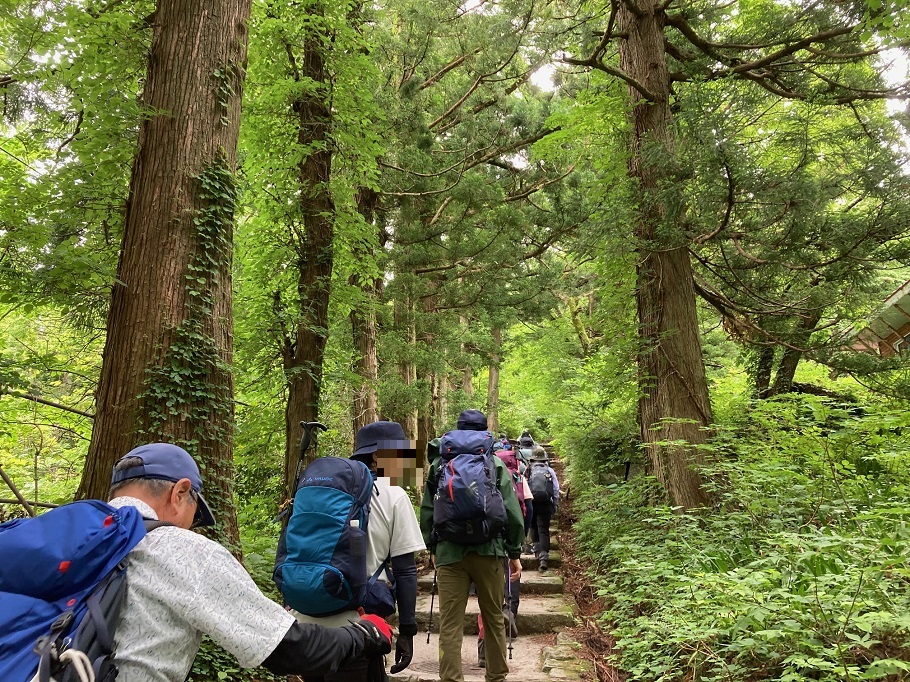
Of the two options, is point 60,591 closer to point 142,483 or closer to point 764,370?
point 142,483

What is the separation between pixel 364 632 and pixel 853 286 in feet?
22.3

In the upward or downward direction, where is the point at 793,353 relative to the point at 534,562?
upward

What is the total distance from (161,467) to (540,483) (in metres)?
7.88

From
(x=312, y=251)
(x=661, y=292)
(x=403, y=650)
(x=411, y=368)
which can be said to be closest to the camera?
(x=403, y=650)

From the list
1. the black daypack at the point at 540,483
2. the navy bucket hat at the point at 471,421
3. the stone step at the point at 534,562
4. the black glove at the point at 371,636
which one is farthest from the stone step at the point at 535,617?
the black glove at the point at 371,636

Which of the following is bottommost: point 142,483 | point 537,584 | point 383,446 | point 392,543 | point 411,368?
point 537,584

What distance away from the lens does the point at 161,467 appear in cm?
191

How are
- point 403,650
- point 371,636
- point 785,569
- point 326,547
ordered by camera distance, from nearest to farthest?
point 371,636
point 326,547
point 403,650
point 785,569

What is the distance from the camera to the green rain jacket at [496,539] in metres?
4.40

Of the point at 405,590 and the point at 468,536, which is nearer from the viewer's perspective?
the point at 405,590

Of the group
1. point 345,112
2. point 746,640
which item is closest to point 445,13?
point 345,112

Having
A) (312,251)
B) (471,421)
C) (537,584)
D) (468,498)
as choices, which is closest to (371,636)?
(468,498)

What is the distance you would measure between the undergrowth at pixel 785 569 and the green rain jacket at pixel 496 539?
1127 millimetres

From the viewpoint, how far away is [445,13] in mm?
11172
